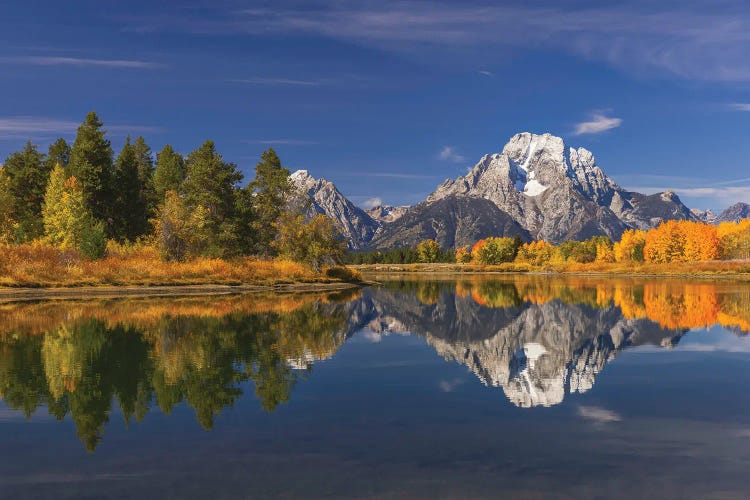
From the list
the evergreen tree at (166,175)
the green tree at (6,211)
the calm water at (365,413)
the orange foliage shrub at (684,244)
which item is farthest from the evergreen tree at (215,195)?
the orange foliage shrub at (684,244)

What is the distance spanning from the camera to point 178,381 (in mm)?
19078

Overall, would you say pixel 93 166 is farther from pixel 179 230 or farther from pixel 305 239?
pixel 305 239

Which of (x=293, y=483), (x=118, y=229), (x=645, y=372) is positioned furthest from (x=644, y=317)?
(x=118, y=229)

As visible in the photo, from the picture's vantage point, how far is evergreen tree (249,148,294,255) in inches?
3757

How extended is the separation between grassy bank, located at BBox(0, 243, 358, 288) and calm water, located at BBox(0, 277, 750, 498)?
2813 centimetres

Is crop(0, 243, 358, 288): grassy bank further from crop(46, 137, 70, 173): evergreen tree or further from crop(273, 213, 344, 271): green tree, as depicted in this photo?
crop(46, 137, 70, 173): evergreen tree

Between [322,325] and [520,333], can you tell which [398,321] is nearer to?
[322,325]

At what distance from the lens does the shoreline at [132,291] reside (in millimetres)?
54344

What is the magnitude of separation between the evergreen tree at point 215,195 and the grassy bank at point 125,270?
122 inches

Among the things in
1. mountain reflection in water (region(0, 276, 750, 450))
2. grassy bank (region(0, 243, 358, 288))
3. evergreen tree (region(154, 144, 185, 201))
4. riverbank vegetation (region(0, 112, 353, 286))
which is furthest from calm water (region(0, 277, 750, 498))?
evergreen tree (region(154, 144, 185, 201))

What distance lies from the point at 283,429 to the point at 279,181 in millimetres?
85430

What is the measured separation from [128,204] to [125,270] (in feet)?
101

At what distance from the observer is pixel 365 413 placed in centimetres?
1575

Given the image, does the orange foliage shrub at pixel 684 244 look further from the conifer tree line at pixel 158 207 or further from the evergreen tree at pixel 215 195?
the evergreen tree at pixel 215 195
